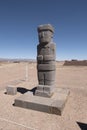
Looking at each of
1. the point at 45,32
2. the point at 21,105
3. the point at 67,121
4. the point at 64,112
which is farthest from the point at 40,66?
the point at 67,121

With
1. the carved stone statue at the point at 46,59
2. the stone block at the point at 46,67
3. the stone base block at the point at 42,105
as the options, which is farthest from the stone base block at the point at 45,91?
the stone block at the point at 46,67

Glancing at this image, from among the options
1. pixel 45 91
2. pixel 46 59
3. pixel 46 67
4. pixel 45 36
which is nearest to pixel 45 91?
pixel 45 91

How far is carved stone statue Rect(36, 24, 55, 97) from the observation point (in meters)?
6.61

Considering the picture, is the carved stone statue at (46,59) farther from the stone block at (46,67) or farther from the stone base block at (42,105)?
the stone base block at (42,105)

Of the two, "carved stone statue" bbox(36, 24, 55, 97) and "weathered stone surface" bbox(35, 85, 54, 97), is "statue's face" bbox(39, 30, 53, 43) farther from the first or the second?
"weathered stone surface" bbox(35, 85, 54, 97)

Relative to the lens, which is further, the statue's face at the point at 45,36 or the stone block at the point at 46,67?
the stone block at the point at 46,67

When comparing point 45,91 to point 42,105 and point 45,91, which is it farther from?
point 42,105

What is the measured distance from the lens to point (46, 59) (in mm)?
6723

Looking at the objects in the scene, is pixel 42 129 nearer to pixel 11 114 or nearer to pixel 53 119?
pixel 53 119

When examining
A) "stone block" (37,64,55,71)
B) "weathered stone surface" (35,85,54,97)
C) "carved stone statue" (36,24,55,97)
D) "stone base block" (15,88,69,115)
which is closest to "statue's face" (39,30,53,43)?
"carved stone statue" (36,24,55,97)

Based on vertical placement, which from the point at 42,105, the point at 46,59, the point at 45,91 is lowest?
the point at 42,105

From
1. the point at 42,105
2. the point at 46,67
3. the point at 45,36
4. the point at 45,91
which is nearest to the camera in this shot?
the point at 42,105

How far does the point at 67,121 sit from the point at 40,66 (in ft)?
10.2

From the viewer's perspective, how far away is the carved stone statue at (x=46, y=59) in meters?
6.61
